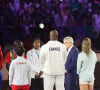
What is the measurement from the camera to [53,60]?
15.2ft

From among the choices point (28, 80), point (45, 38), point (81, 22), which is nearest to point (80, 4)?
point (81, 22)

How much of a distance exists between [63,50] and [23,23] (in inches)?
123

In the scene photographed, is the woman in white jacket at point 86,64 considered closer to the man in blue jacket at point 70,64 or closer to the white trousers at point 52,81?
the white trousers at point 52,81

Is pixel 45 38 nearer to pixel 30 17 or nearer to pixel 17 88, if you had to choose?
pixel 30 17

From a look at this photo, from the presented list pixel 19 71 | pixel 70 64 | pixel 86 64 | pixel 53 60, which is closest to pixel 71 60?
pixel 70 64

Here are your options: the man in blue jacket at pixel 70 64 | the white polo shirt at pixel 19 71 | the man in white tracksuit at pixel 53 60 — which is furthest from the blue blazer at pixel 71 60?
the white polo shirt at pixel 19 71

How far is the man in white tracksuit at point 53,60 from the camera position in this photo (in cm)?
463

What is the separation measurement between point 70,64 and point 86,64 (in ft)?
2.69

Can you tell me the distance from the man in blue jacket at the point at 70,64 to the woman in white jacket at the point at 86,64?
717 mm

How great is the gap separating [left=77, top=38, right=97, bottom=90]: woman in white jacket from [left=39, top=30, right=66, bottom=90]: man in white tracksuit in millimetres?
371

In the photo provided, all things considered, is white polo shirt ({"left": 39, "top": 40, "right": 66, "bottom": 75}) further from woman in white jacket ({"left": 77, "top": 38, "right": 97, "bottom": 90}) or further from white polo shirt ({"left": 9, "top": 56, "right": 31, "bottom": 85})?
white polo shirt ({"left": 9, "top": 56, "right": 31, "bottom": 85})

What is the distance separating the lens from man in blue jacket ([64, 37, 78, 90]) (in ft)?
17.2

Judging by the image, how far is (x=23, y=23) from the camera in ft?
25.0

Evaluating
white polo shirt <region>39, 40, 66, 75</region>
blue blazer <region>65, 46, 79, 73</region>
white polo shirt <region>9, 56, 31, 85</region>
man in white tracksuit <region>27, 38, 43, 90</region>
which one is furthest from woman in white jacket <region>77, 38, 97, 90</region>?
man in white tracksuit <region>27, 38, 43, 90</region>
